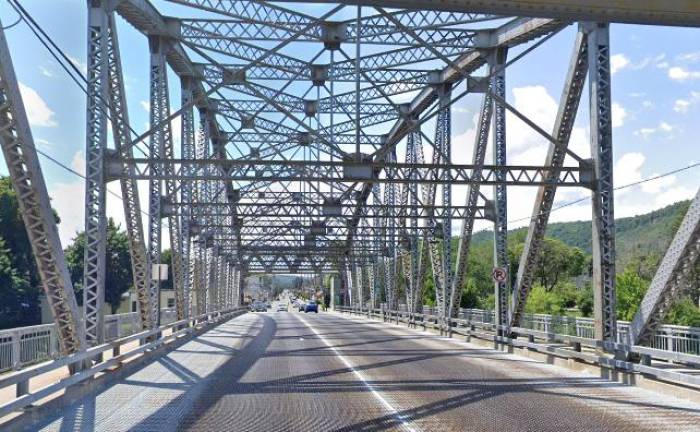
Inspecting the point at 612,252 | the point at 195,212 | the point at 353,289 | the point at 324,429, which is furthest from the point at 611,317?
the point at 353,289

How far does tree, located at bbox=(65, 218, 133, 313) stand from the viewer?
251 ft

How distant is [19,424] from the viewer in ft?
36.0

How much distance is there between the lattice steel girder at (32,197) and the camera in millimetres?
12531

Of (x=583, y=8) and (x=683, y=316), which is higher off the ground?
(x=583, y=8)

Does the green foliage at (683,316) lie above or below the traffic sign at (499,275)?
below

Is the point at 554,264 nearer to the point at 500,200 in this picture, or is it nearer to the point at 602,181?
the point at 500,200

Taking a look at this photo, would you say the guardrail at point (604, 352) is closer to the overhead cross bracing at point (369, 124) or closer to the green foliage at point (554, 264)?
the overhead cross bracing at point (369, 124)

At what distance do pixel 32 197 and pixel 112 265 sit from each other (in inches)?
2695

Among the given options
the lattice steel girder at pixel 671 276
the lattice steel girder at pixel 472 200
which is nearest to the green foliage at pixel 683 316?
the lattice steel girder at pixel 472 200

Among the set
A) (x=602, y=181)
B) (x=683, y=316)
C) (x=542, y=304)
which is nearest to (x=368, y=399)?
(x=602, y=181)

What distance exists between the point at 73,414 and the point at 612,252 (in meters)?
15.0

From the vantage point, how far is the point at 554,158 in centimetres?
2455

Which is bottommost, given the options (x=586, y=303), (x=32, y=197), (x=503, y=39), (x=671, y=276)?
(x=586, y=303)

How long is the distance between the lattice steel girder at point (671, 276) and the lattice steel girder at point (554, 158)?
271 inches
